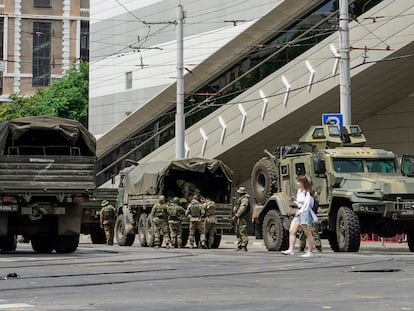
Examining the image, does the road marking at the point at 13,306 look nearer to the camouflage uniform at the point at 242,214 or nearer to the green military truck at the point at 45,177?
the green military truck at the point at 45,177

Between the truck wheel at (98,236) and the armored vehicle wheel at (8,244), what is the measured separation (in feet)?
35.2

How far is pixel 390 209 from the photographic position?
2306 cm

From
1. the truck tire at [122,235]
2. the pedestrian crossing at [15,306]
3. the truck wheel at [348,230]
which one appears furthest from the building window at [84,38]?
the pedestrian crossing at [15,306]

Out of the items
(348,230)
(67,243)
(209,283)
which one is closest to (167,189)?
(67,243)

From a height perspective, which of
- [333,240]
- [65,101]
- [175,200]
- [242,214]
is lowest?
[333,240]

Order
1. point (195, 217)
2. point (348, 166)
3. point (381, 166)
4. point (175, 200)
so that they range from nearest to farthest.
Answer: point (348, 166), point (381, 166), point (195, 217), point (175, 200)

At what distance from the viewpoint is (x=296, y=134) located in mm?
43250

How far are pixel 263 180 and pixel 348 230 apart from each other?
461cm

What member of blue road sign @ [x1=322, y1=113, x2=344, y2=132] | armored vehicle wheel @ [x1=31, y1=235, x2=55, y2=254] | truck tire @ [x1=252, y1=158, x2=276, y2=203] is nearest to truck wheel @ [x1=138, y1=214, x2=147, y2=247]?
truck tire @ [x1=252, y1=158, x2=276, y2=203]

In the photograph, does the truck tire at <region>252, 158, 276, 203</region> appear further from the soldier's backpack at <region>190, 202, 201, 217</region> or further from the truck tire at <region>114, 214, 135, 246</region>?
the truck tire at <region>114, 214, 135, 246</region>

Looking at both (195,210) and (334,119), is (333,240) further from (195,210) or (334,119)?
(334,119)

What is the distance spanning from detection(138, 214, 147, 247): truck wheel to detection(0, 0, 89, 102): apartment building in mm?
51874

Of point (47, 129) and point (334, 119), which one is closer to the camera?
point (47, 129)

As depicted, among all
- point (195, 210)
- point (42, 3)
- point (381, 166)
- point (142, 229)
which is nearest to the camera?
point (381, 166)
